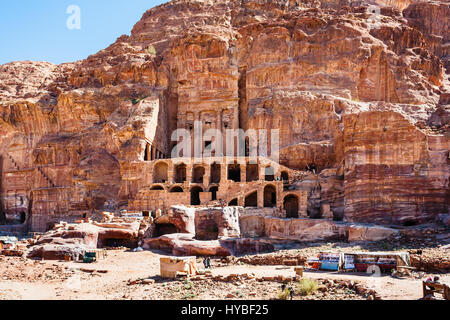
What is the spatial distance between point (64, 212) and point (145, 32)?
125ft

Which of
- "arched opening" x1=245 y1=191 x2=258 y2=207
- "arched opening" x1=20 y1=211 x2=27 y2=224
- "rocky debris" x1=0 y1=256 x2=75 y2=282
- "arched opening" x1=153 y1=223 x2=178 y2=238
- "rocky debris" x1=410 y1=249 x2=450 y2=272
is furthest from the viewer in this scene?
"arched opening" x1=20 y1=211 x2=27 y2=224

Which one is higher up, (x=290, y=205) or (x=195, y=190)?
(x=195, y=190)

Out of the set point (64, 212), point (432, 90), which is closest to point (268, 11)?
point (432, 90)

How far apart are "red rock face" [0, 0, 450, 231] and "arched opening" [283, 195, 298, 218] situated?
1.68 meters

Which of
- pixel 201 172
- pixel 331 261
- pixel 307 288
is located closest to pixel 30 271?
pixel 307 288

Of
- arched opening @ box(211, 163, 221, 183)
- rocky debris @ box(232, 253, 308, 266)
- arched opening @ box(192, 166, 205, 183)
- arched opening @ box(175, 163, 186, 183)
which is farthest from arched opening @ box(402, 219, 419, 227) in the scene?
arched opening @ box(175, 163, 186, 183)

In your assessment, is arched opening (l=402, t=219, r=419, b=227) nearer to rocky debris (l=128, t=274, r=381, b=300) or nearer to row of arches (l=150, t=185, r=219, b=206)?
rocky debris (l=128, t=274, r=381, b=300)

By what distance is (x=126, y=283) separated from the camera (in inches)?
943

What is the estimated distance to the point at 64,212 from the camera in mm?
54875

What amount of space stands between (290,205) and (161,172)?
15510 mm

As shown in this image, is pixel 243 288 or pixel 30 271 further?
pixel 30 271

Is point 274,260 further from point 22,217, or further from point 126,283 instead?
point 22,217

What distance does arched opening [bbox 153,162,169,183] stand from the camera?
165ft

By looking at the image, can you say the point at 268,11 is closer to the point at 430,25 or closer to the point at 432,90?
the point at 430,25
